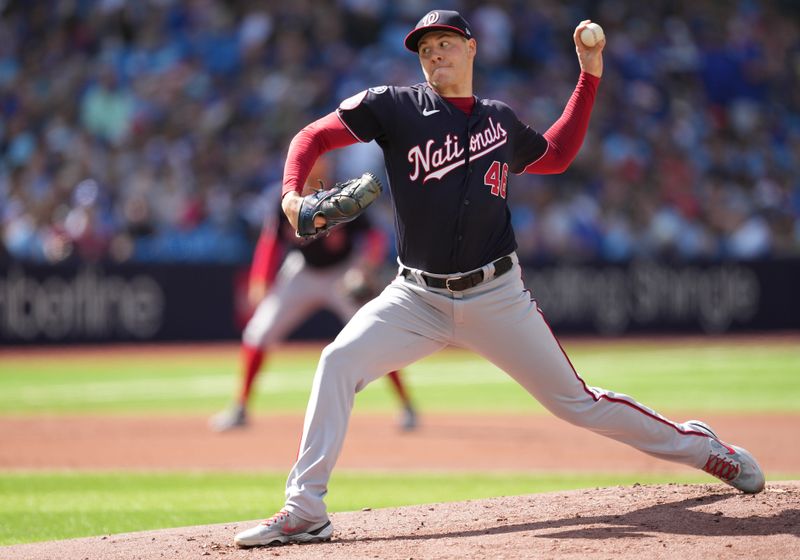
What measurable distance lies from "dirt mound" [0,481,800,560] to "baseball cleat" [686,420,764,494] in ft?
0.19

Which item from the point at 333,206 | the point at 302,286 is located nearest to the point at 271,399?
the point at 302,286

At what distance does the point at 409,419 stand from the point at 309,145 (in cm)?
561

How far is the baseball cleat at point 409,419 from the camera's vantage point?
33.2 feet

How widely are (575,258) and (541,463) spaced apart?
36.5ft

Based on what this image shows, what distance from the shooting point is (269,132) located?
1941 centimetres

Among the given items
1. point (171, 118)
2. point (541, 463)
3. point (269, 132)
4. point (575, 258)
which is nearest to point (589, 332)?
point (575, 258)

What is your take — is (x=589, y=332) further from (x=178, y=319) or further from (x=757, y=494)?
(x=757, y=494)

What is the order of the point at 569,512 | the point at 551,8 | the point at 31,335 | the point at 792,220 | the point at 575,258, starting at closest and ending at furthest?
the point at 569,512
the point at 31,335
the point at 575,258
the point at 792,220
the point at 551,8

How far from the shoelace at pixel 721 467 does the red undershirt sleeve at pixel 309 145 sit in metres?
2.15

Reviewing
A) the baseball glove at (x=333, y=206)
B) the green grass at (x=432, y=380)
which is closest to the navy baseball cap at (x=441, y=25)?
the baseball glove at (x=333, y=206)

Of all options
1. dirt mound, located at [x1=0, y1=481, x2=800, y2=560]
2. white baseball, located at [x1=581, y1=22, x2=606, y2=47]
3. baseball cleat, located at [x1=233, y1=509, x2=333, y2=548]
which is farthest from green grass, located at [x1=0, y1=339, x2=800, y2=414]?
baseball cleat, located at [x1=233, y1=509, x2=333, y2=548]

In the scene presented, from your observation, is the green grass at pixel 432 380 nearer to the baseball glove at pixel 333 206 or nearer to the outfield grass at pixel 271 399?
the outfield grass at pixel 271 399

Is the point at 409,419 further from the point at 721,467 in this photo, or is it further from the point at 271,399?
the point at 721,467

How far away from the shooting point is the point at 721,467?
524 cm
